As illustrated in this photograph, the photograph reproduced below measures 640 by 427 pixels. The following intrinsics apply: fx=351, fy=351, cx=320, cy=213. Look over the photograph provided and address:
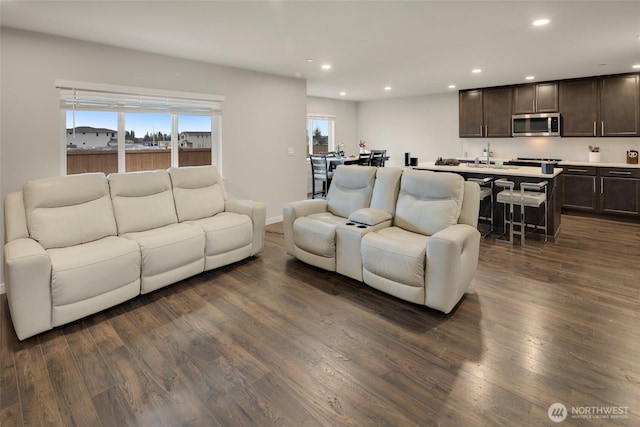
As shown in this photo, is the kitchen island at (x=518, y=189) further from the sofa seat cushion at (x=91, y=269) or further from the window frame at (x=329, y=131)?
the sofa seat cushion at (x=91, y=269)

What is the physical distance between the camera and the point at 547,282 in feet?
10.8

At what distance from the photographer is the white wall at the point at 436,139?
644cm

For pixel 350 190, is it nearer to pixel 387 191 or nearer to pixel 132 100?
pixel 387 191

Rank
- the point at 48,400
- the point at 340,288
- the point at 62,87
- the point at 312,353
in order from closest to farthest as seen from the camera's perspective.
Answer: the point at 48,400, the point at 312,353, the point at 340,288, the point at 62,87

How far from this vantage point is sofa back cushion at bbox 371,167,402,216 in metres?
3.59

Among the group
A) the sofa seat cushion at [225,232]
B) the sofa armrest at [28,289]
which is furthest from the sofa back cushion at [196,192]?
the sofa armrest at [28,289]

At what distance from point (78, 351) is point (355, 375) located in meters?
1.83

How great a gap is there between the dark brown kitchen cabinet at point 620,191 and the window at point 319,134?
219 inches

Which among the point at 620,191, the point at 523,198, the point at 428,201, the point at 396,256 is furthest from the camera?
the point at 620,191

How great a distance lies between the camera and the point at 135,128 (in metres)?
4.28

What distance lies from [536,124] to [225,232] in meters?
6.03

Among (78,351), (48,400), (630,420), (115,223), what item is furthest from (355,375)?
(115,223)

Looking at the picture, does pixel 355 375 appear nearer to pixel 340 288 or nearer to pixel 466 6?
pixel 340 288

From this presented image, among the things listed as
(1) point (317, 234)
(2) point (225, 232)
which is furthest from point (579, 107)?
(2) point (225, 232)
